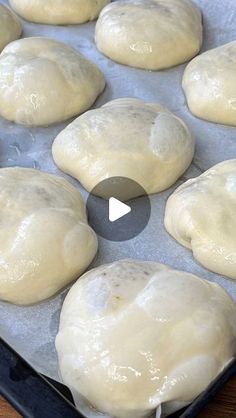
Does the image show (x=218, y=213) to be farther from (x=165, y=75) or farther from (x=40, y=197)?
(x=165, y=75)

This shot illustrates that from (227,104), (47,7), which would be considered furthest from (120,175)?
(47,7)

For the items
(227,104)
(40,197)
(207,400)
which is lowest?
(227,104)

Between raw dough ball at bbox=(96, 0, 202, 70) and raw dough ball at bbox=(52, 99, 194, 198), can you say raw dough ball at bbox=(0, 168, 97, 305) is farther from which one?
raw dough ball at bbox=(96, 0, 202, 70)

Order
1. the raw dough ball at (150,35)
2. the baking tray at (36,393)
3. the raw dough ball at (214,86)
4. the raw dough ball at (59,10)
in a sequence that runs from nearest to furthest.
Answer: the baking tray at (36,393) < the raw dough ball at (214,86) < the raw dough ball at (150,35) < the raw dough ball at (59,10)

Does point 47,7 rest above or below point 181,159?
above

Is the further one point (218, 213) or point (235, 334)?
point (218, 213)

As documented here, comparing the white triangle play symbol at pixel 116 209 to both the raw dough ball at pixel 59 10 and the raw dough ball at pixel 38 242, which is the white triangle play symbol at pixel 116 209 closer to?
the raw dough ball at pixel 38 242
